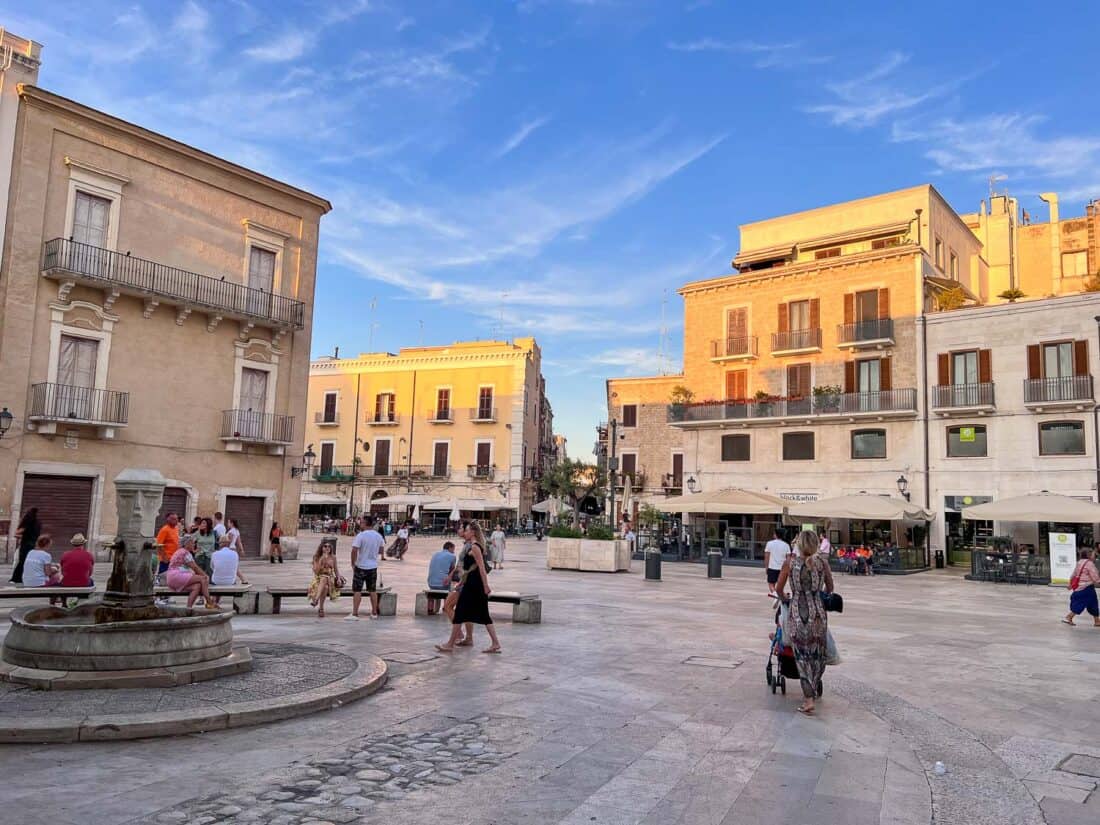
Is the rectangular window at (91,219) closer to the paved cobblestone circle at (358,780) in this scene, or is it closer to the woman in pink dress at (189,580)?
the woman in pink dress at (189,580)

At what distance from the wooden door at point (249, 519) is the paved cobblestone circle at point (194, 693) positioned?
57.5 ft

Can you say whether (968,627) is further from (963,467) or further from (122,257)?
(122,257)

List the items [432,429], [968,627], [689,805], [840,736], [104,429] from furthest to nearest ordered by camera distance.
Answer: [432,429] → [104,429] → [968,627] → [840,736] → [689,805]

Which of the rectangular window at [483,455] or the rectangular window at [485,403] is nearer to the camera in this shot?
the rectangular window at [483,455]

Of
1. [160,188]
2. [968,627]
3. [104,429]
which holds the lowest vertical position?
[968,627]

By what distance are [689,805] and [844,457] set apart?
3042 centimetres

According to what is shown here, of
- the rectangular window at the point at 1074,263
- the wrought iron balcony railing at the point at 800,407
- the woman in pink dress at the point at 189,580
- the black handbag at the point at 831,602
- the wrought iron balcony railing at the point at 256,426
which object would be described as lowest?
the woman in pink dress at the point at 189,580

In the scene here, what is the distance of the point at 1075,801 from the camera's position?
504 centimetres

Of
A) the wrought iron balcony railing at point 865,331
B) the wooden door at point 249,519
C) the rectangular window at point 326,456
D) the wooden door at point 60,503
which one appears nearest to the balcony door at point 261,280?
the wooden door at point 249,519

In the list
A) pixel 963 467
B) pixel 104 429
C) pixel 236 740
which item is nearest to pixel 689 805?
pixel 236 740

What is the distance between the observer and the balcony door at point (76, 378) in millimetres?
20562

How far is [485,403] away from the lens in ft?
170

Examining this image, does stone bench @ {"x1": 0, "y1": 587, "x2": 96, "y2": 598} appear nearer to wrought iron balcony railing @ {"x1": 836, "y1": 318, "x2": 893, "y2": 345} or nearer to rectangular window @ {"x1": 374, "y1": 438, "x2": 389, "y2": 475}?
wrought iron balcony railing @ {"x1": 836, "y1": 318, "x2": 893, "y2": 345}

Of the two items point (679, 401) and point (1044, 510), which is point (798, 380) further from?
point (1044, 510)
